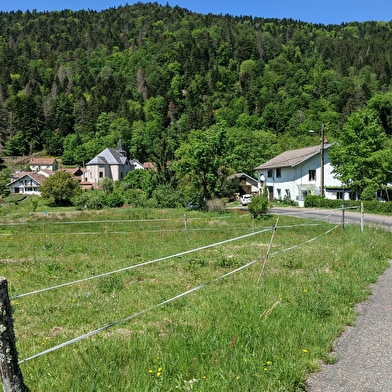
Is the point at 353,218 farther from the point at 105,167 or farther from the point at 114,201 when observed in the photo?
the point at 105,167

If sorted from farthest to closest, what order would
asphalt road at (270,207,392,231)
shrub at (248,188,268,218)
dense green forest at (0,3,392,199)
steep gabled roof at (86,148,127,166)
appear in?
dense green forest at (0,3,392,199) < steep gabled roof at (86,148,127,166) < shrub at (248,188,268,218) < asphalt road at (270,207,392,231)

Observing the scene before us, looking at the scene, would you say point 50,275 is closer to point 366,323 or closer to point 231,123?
point 366,323

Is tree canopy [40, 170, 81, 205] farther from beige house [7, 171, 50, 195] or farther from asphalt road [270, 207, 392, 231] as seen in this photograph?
asphalt road [270, 207, 392, 231]

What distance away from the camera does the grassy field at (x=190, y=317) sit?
156 inches

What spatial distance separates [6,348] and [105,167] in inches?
3746

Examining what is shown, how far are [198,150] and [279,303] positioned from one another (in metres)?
31.6

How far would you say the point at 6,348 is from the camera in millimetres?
2898

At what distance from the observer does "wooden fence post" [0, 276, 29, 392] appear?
2861mm

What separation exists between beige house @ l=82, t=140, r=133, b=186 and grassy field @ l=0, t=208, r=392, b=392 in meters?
84.2

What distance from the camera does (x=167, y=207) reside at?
141 ft

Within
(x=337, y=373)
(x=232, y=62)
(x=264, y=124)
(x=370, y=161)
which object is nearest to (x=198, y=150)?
(x=370, y=161)

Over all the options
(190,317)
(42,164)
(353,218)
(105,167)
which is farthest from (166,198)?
(42,164)

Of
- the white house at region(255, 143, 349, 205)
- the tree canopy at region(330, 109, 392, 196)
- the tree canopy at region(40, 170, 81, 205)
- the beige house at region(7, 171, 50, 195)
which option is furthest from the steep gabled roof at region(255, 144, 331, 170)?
the beige house at region(7, 171, 50, 195)

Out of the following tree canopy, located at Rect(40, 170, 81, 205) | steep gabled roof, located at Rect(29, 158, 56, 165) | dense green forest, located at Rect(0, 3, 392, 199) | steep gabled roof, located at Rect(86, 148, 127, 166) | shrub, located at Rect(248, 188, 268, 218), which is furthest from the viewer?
dense green forest, located at Rect(0, 3, 392, 199)
